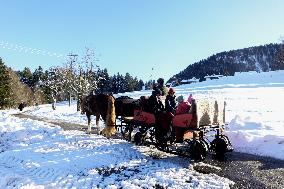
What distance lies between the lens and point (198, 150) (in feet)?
40.2

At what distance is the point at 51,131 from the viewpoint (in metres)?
20.4

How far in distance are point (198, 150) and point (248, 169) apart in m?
1.58

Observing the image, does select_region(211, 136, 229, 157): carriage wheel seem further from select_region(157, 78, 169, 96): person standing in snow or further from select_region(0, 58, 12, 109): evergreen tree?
select_region(0, 58, 12, 109): evergreen tree

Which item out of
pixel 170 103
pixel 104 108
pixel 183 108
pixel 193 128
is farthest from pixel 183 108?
pixel 104 108

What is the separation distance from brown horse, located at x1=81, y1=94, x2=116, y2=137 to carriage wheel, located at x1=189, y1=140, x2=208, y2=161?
5942 millimetres

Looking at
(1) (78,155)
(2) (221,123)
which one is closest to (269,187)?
(2) (221,123)

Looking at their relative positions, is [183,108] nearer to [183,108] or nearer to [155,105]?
[183,108]

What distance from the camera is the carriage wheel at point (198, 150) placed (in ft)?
40.0

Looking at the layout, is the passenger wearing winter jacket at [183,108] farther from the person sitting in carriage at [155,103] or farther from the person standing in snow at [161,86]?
the person standing in snow at [161,86]

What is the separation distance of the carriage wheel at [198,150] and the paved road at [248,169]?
9.6 inches

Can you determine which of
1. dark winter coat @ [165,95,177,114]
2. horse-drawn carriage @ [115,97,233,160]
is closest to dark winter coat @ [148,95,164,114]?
horse-drawn carriage @ [115,97,233,160]

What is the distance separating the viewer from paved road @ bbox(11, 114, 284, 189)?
32.7 ft

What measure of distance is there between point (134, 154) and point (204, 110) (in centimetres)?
285

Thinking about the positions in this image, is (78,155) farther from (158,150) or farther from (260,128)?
(260,128)
